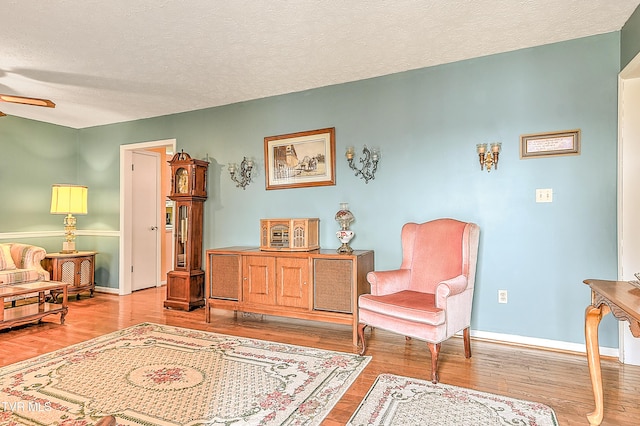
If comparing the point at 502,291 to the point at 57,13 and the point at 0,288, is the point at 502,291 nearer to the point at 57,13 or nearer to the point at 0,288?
the point at 57,13

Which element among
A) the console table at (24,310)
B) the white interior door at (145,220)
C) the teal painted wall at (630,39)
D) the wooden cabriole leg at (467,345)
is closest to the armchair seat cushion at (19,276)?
the console table at (24,310)

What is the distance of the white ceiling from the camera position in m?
2.35

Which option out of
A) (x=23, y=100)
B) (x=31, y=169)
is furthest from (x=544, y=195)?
(x=31, y=169)

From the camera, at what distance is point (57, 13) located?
Result: 93.4 inches

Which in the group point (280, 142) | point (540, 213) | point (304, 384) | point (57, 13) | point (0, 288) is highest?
point (57, 13)

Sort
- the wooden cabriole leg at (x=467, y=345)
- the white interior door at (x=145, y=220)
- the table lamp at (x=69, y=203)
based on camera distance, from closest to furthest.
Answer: the wooden cabriole leg at (x=467, y=345), the table lamp at (x=69, y=203), the white interior door at (x=145, y=220)

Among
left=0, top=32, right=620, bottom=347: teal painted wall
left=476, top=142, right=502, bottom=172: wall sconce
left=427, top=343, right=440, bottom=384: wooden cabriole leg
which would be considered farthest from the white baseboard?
left=476, top=142, right=502, bottom=172: wall sconce

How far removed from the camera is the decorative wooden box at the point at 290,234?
3475 millimetres

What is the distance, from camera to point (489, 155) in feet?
10.0

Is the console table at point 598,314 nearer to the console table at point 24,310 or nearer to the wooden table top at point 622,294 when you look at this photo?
the wooden table top at point 622,294

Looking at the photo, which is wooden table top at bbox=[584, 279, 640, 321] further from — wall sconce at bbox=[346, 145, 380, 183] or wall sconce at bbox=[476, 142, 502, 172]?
wall sconce at bbox=[346, 145, 380, 183]

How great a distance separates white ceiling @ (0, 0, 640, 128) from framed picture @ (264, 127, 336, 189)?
55 cm

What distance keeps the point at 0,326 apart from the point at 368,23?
3.99 meters

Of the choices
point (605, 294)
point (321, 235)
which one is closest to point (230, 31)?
point (321, 235)
